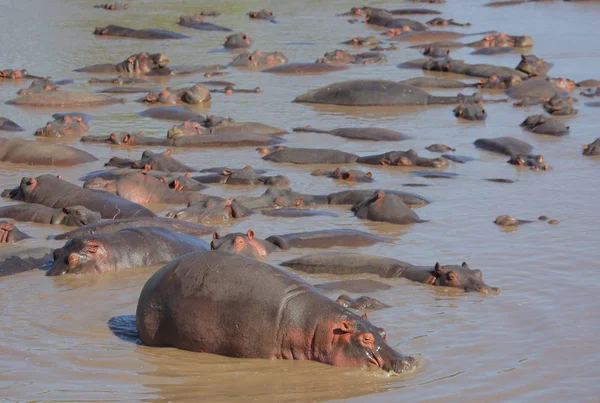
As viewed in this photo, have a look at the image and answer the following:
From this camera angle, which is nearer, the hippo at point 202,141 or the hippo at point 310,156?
the hippo at point 310,156

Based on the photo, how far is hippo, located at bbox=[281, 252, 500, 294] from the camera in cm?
773

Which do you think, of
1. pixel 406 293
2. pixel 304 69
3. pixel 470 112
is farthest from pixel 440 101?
pixel 406 293

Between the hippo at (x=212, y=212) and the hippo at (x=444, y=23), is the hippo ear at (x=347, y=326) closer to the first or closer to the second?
the hippo at (x=212, y=212)

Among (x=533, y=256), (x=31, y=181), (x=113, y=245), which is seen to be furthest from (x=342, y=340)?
(x=31, y=181)

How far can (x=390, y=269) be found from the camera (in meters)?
8.07

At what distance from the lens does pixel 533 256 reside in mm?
8695

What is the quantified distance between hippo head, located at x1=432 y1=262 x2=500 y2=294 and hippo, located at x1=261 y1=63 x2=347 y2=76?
38.9 ft

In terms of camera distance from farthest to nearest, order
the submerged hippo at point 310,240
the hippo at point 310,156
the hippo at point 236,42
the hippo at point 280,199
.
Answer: the hippo at point 236,42 < the hippo at point 310,156 < the hippo at point 280,199 < the submerged hippo at point 310,240

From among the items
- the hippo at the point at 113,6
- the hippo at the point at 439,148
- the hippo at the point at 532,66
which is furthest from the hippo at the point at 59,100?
the hippo at the point at 113,6

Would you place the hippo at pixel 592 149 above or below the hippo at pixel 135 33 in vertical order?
below

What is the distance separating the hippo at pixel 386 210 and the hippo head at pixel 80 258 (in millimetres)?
2919

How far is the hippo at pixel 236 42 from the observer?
22672 millimetres

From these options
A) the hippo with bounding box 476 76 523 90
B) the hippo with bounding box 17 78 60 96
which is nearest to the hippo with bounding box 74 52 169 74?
the hippo with bounding box 17 78 60 96

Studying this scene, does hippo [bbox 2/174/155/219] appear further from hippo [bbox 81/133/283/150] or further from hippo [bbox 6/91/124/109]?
hippo [bbox 6/91/124/109]
